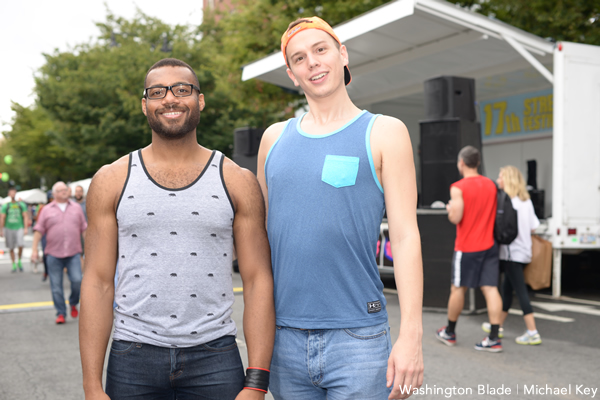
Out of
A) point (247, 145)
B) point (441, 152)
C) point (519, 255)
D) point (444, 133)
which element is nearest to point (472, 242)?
point (519, 255)

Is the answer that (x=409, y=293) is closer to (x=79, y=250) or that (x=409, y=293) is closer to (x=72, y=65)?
(x=79, y=250)

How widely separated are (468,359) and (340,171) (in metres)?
4.08

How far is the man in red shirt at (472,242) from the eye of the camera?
18.8 feet

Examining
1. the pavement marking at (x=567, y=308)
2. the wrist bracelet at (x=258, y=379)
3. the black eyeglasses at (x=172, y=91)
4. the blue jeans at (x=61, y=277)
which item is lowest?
the pavement marking at (x=567, y=308)

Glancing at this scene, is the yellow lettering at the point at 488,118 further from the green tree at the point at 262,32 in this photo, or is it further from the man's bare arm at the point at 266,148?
the man's bare arm at the point at 266,148

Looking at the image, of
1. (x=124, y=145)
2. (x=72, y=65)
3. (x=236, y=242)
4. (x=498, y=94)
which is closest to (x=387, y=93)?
(x=498, y=94)

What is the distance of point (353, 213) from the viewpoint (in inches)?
71.2

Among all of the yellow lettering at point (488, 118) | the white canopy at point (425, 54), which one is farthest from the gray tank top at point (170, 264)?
the yellow lettering at point (488, 118)

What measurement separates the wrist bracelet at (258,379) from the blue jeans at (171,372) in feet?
0.24

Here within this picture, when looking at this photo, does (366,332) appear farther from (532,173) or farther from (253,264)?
(532,173)

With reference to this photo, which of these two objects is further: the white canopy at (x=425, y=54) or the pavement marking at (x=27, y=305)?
the white canopy at (x=425, y=54)

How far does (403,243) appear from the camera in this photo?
178cm

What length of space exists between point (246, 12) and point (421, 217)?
348 inches

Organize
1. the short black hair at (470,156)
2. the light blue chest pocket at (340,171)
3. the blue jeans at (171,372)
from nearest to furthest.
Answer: the light blue chest pocket at (340,171)
the blue jeans at (171,372)
the short black hair at (470,156)
